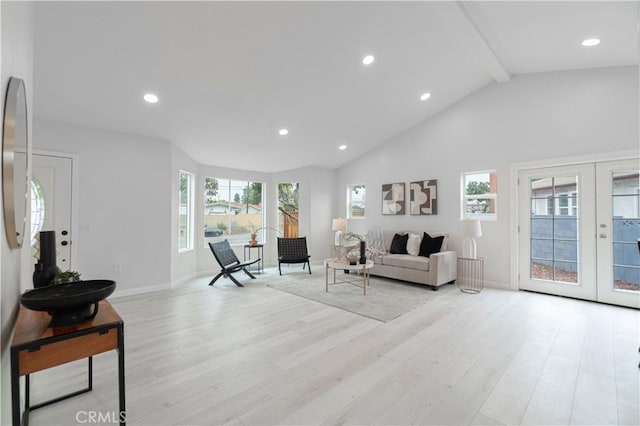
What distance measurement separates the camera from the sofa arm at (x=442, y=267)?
4652 millimetres

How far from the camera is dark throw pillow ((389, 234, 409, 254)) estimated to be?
5620 mm

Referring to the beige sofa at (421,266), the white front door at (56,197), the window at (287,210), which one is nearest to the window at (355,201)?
the window at (287,210)

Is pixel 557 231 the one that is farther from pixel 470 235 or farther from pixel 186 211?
pixel 186 211

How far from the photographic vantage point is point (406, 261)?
5039 mm

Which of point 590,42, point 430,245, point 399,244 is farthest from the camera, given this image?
point 399,244

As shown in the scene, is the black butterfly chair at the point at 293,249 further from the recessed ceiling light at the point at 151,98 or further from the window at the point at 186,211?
the recessed ceiling light at the point at 151,98

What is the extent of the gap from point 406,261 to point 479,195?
5.81 ft

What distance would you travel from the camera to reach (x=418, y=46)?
12.3 ft

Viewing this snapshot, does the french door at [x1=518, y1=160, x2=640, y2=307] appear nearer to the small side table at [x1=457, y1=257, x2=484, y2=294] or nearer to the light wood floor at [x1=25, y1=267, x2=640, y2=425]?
the light wood floor at [x1=25, y1=267, x2=640, y2=425]

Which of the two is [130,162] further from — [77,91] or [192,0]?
[192,0]

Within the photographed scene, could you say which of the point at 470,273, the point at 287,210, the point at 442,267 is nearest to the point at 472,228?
the point at 442,267

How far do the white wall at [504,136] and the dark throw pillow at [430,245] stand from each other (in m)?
0.38

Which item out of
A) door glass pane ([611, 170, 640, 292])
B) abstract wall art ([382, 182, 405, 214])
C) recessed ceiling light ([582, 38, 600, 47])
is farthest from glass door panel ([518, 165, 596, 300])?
abstract wall art ([382, 182, 405, 214])

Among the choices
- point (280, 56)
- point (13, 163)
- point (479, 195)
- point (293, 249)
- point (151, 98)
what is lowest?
point (293, 249)
